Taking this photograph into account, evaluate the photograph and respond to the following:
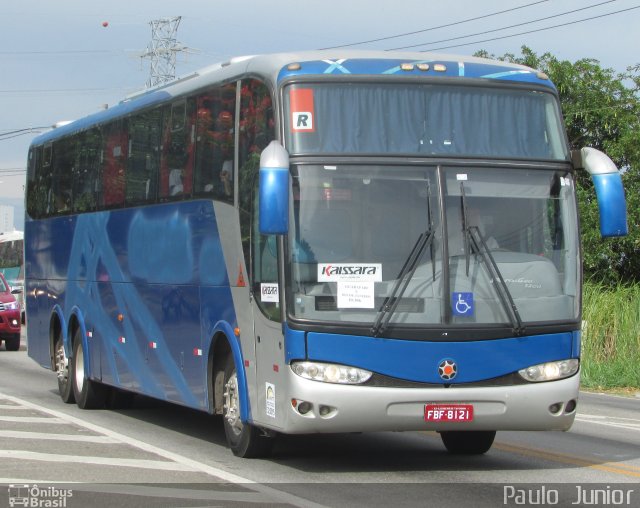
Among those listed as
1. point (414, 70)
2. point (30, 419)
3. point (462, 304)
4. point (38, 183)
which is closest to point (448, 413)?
point (462, 304)

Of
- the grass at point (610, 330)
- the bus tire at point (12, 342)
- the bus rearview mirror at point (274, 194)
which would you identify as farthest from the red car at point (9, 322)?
the bus rearview mirror at point (274, 194)

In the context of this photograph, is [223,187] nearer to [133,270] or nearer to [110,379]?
[133,270]

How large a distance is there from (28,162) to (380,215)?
11.6 metres

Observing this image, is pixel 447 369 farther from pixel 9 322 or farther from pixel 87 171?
pixel 9 322

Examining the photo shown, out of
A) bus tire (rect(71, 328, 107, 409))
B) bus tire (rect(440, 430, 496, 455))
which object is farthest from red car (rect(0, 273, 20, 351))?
bus tire (rect(440, 430, 496, 455))

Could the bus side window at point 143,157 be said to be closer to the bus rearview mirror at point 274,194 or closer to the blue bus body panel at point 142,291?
the blue bus body panel at point 142,291

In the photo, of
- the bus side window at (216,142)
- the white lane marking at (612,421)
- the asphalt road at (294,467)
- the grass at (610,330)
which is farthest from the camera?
the grass at (610,330)

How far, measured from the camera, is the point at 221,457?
12000 mm

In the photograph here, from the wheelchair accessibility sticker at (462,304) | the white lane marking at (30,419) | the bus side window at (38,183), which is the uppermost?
the bus side window at (38,183)

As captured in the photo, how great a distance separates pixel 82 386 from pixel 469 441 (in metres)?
6.64

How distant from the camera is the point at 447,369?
10703 millimetres

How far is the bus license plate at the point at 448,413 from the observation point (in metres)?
10.6

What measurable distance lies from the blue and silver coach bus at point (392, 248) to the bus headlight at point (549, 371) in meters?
0.03

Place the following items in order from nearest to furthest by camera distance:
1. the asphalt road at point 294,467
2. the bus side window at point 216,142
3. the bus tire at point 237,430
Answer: the asphalt road at point 294,467 → the bus tire at point 237,430 → the bus side window at point 216,142
